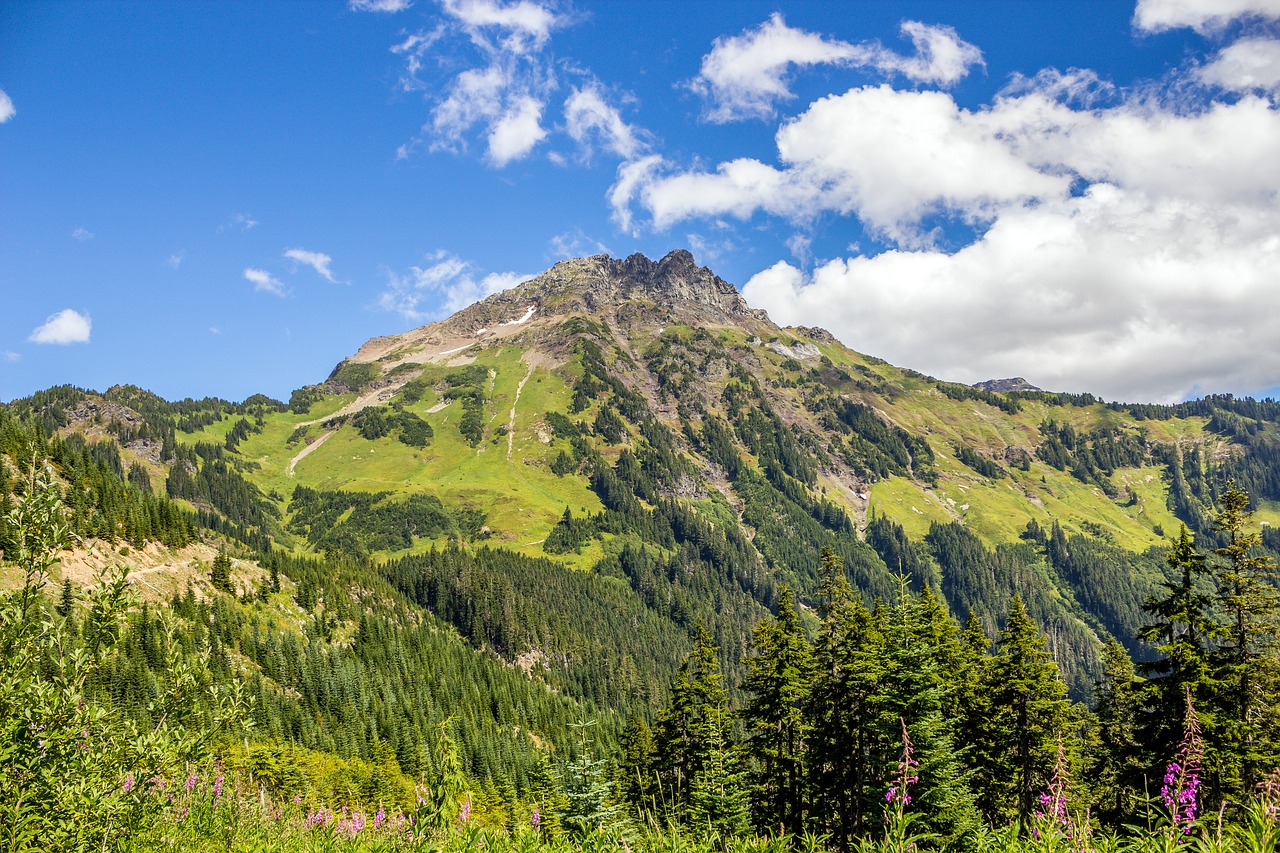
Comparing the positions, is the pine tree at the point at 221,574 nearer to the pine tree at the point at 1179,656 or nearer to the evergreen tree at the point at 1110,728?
the evergreen tree at the point at 1110,728

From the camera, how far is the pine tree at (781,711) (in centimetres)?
3756


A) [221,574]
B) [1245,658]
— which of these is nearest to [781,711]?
[1245,658]

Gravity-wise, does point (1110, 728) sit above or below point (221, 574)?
below

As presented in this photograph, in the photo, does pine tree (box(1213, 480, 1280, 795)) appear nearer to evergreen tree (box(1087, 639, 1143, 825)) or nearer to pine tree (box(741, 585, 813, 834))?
pine tree (box(741, 585, 813, 834))

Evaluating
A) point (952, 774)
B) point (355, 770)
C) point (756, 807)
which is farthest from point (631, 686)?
point (952, 774)

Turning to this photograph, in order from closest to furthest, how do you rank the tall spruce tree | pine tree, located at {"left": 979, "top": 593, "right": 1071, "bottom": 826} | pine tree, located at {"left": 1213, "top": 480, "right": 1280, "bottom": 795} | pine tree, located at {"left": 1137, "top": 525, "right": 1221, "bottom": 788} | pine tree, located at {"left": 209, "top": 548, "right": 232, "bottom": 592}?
1. pine tree, located at {"left": 1213, "top": 480, "right": 1280, "bottom": 795}
2. pine tree, located at {"left": 1137, "top": 525, "right": 1221, "bottom": 788}
3. the tall spruce tree
4. pine tree, located at {"left": 979, "top": 593, "right": 1071, "bottom": 826}
5. pine tree, located at {"left": 209, "top": 548, "right": 232, "bottom": 592}

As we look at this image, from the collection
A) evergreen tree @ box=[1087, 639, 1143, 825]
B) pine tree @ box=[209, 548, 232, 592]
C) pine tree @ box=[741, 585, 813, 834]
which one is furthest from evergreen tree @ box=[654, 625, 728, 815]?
pine tree @ box=[209, 548, 232, 592]

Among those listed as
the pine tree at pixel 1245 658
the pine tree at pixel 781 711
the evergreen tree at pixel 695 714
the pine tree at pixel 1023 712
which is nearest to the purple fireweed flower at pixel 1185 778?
the pine tree at pixel 1245 658

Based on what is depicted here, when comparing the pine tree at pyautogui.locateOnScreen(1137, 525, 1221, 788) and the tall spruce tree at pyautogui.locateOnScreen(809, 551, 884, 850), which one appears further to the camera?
the tall spruce tree at pyautogui.locateOnScreen(809, 551, 884, 850)

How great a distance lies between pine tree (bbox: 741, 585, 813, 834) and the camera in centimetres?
3756

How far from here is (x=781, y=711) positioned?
3797cm

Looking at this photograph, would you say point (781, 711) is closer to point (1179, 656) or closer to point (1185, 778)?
point (1179, 656)

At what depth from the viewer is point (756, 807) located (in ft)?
134

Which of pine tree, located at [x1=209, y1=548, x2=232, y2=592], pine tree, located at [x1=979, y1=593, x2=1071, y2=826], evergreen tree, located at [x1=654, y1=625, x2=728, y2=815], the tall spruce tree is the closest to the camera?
the tall spruce tree
